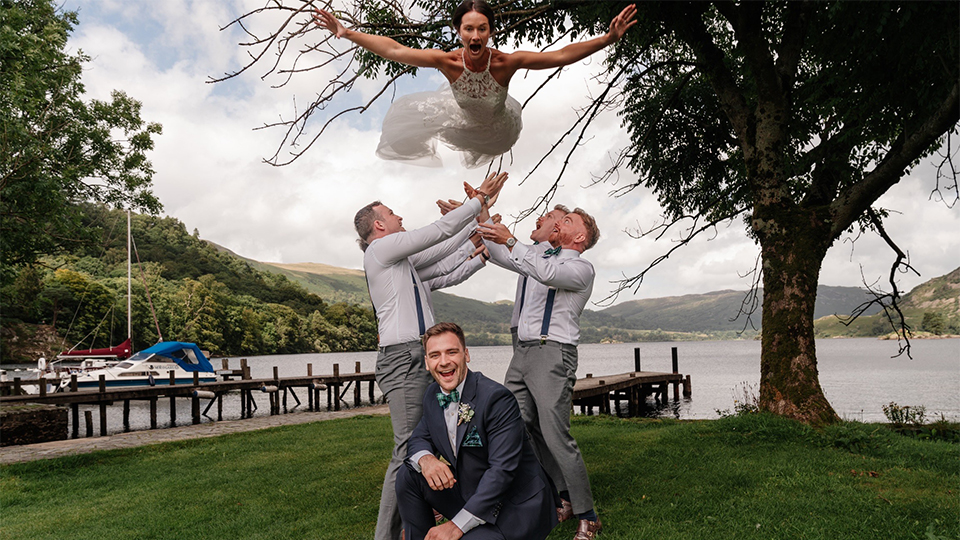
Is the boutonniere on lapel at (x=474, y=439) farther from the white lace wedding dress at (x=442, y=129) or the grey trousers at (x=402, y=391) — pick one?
the white lace wedding dress at (x=442, y=129)

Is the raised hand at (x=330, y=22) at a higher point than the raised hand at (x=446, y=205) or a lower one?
higher

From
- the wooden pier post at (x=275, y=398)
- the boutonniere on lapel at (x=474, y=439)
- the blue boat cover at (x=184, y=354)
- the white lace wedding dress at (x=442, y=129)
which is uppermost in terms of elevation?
the white lace wedding dress at (x=442, y=129)

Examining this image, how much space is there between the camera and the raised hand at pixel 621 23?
3.36 m

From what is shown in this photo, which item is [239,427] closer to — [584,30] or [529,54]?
[584,30]

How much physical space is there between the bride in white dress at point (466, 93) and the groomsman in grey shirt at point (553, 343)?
60cm

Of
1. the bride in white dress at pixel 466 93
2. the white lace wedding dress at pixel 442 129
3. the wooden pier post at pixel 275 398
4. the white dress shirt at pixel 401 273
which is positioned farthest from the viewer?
the wooden pier post at pixel 275 398

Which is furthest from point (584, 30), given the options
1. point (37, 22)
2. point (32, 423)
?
point (37, 22)

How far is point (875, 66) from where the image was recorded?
259 inches

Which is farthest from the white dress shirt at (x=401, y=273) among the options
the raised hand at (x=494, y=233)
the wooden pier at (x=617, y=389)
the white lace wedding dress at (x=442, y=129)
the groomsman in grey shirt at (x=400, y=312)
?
the wooden pier at (x=617, y=389)

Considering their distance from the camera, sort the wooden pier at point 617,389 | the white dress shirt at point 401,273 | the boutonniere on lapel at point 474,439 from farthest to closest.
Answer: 1. the wooden pier at point 617,389
2. the white dress shirt at point 401,273
3. the boutonniere on lapel at point 474,439

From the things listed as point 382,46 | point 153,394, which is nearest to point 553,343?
point 382,46

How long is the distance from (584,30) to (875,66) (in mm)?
3152

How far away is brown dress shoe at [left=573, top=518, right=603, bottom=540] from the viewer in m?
4.02

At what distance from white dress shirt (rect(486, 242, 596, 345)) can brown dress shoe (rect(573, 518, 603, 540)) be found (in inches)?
45.7
